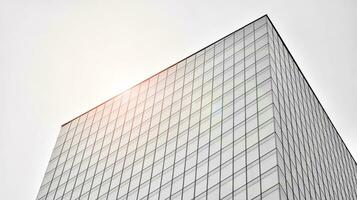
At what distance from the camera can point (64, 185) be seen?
81.2m

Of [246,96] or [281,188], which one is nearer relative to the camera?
[281,188]

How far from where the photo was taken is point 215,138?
2594 inches

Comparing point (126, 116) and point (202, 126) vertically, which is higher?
point (126, 116)

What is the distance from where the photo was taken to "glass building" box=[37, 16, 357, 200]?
196ft

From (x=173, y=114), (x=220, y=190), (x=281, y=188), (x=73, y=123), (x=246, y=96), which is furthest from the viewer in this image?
(x=73, y=123)

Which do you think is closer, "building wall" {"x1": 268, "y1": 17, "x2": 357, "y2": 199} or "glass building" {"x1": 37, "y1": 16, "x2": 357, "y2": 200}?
"glass building" {"x1": 37, "y1": 16, "x2": 357, "y2": 200}

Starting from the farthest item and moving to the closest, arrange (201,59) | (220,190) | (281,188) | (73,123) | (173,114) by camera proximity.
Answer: (73,123) < (201,59) < (173,114) < (220,190) < (281,188)

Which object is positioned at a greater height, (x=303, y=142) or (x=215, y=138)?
(x=303, y=142)

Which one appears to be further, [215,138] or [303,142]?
[303,142]

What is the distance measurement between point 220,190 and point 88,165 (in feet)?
91.3

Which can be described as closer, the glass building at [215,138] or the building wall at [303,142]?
the glass building at [215,138]

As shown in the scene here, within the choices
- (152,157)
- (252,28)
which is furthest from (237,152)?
(252,28)

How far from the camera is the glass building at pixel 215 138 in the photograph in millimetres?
59781

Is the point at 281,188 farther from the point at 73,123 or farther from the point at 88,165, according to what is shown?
the point at 73,123
